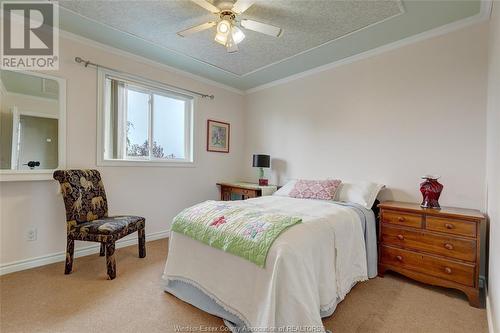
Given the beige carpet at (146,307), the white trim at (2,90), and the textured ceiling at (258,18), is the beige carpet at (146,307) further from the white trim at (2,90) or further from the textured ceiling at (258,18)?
the textured ceiling at (258,18)

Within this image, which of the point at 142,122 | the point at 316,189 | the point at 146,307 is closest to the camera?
the point at 146,307

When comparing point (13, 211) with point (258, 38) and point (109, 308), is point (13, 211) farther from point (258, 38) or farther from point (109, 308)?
point (258, 38)

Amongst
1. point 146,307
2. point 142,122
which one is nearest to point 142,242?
point 146,307

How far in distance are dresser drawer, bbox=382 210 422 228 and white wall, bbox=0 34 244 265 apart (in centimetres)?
273

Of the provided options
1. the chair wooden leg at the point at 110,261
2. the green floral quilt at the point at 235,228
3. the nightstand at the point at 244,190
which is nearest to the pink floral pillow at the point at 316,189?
the nightstand at the point at 244,190

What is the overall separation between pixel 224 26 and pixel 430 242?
104 inches

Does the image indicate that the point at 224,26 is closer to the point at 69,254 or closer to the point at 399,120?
the point at 399,120

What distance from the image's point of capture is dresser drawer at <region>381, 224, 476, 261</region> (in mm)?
1986

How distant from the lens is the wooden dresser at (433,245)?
1959 mm

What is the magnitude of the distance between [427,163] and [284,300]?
7.40 ft

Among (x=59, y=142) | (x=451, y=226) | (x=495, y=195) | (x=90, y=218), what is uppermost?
(x=59, y=142)

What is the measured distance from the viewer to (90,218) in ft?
8.53

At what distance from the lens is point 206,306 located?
1802mm

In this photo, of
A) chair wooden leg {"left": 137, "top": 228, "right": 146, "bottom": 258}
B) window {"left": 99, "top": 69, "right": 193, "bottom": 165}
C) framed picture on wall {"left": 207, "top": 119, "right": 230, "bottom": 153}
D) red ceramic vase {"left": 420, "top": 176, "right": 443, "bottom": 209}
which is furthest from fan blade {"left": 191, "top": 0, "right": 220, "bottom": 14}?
red ceramic vase {"left": 420, "top": 176, "right": 443, "bottom": 209}
